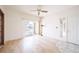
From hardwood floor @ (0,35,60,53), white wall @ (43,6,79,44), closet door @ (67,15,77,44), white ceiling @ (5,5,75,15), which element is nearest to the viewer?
white ceiling @ (5,5,75,15)

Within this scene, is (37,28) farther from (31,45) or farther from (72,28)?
(72,28)

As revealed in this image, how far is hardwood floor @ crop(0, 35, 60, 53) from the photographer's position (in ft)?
12.5

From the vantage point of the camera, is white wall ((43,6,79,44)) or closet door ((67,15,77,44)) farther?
closet door ((67,15,77,44))

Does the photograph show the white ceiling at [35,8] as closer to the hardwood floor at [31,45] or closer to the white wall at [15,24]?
the white wall at [15,24]

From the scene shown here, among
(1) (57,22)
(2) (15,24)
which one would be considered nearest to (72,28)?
(1) (57,22)

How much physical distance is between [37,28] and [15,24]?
0.77 meters

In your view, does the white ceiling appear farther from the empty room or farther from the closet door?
the closet door

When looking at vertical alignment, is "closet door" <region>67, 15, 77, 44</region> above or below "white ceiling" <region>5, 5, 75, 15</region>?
below

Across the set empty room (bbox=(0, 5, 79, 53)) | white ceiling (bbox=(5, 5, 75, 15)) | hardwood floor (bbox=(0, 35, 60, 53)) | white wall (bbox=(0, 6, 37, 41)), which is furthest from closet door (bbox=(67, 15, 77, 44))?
white wall (bbox=(0, 6, 37, 41))

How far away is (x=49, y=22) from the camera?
4.24 metres
